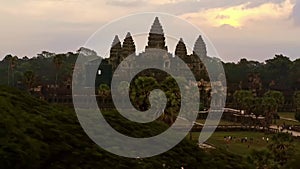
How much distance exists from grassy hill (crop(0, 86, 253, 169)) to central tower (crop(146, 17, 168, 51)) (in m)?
59.8

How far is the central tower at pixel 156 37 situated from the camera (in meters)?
88.8

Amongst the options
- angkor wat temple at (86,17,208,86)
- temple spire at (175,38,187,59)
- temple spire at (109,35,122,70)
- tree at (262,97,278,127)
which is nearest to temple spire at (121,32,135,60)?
angkor wat temple at (86,17,208,86)

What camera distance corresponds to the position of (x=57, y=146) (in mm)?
23453

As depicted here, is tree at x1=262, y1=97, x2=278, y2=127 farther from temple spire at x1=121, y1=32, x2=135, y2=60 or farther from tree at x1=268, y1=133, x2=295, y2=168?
temple spire at x1=121, y1=32, x2=135, y2=60

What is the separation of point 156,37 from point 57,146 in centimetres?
6605

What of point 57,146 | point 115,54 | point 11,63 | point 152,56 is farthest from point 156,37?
point 57,146

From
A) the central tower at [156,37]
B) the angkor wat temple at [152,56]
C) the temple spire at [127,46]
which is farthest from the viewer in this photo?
the central tower at [156,37]

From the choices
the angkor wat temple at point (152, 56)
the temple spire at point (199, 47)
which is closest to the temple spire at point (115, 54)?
the angkor wat temple at point (152, 56)

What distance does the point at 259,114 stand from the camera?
66125 millimetres

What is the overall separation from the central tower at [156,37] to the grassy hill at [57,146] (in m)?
59.8

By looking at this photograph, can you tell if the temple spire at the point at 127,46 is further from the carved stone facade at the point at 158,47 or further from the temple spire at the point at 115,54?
the temple spire at the point at 115,54

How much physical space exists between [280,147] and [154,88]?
15.5 m

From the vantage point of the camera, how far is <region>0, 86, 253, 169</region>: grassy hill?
69.2 feet

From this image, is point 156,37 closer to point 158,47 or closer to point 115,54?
point 158,47
